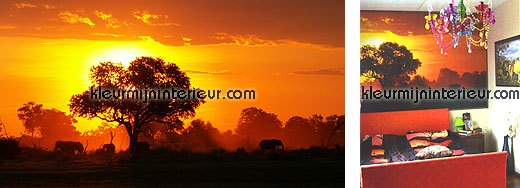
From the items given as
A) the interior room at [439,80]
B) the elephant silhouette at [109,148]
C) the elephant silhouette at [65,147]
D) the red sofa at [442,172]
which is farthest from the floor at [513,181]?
the elephant silhouette at [65,147]

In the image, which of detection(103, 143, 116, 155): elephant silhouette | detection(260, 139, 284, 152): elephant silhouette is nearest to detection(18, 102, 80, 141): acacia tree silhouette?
detection(103, 143, 116, 155): elephant silhouette

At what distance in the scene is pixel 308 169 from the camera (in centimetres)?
340

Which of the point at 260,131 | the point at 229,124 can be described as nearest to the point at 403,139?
the point at 260,131

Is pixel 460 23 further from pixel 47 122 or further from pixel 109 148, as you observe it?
pixel 47 122

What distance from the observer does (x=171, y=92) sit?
3.26 metres

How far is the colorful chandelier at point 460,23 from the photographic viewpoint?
3146 millimetres

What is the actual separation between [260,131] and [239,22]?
3.08ft

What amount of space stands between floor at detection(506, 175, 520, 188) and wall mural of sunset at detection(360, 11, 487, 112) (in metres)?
0.61

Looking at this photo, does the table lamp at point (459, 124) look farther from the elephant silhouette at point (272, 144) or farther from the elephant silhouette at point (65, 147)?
the elephant silhouette at point (65, 147)

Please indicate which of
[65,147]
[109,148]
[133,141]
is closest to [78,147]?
[65,147]

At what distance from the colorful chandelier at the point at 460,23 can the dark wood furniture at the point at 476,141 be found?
0.70 metres

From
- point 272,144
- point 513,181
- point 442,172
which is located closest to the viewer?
point 442,172

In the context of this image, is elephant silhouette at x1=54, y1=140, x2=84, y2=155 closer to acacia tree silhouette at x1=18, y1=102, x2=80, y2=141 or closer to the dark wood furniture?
acacia tree silhouette at x1=18, y1=102, x2=80, y2=141

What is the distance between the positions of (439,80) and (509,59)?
0.56 m
